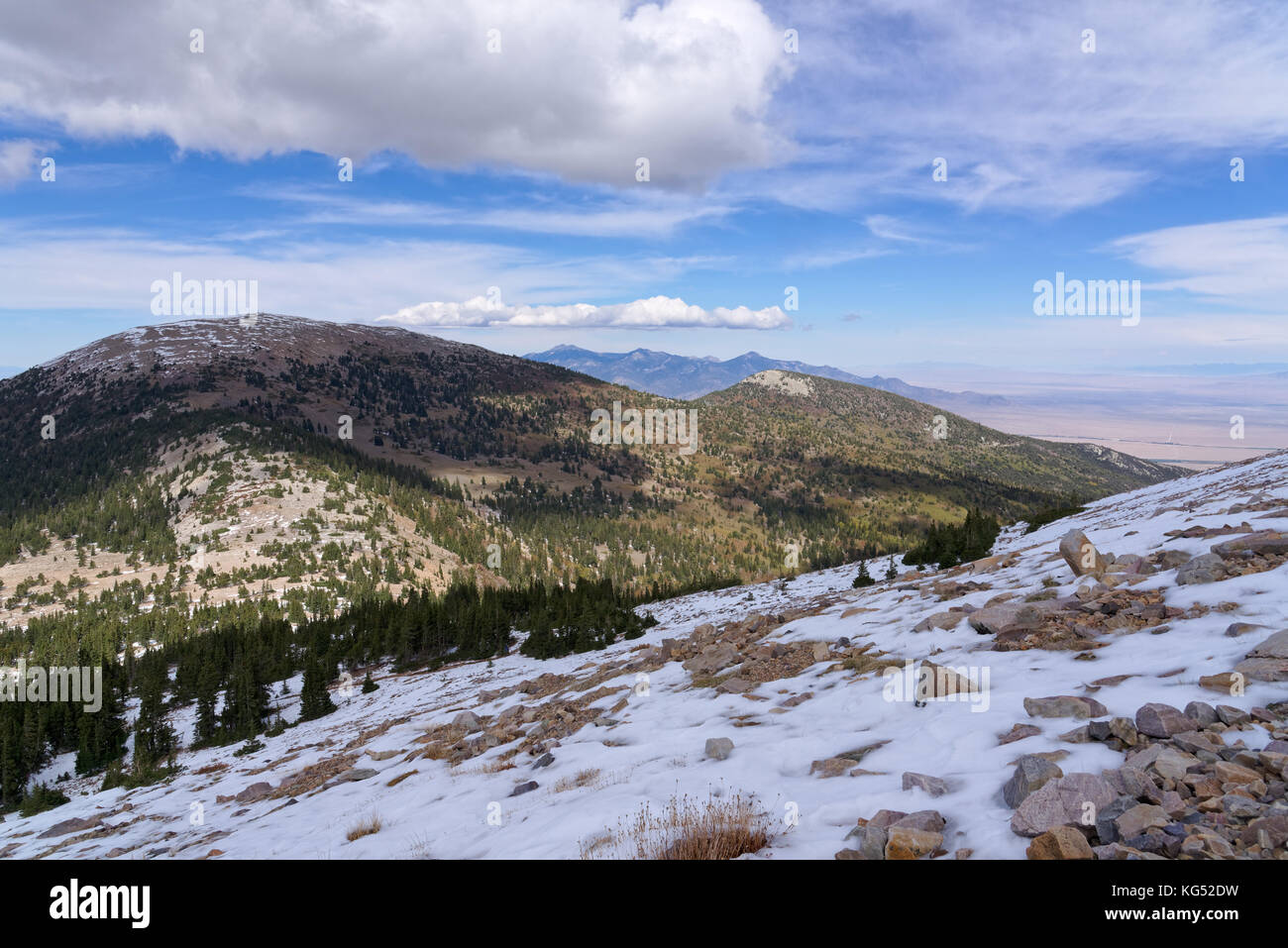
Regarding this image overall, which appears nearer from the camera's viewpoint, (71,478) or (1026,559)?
(1026,559)

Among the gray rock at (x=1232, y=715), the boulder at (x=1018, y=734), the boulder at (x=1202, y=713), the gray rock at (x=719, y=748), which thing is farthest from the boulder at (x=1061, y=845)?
the gray rock at (x=719, y=748)

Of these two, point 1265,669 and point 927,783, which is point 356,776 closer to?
point 927,783

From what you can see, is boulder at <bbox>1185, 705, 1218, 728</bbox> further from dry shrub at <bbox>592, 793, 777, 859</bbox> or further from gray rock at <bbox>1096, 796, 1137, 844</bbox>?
dry shrub at <bbox>592, 793, 777, 859</bbox>

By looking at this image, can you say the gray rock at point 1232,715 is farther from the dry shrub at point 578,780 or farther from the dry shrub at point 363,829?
the dry shrub at point 363,829

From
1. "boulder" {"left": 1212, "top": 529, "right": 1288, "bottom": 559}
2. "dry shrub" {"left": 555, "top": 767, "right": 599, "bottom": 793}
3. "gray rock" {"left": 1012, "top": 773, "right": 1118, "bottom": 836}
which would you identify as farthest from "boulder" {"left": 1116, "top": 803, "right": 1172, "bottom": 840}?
"boulder" {"left": 1212, "top": 529, "right": 1288, "bottom": 559}
